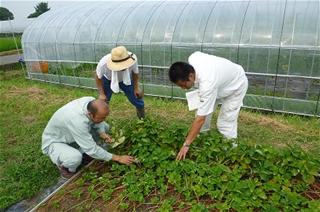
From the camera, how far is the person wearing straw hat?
449 cm

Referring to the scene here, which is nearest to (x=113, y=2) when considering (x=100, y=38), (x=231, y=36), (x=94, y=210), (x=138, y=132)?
(x=100, y=38)

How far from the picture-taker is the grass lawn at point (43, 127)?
167 inches

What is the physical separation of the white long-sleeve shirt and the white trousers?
0.41 feet

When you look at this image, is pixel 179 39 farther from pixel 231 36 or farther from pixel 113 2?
pixel 113 2

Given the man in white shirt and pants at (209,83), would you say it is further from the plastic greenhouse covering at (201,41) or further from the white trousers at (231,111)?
the plastic greenhouse covering at (201,41)

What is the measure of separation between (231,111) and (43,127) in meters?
3.91

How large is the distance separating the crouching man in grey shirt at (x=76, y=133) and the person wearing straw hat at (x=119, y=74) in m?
0.92

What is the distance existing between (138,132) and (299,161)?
6.13 ft

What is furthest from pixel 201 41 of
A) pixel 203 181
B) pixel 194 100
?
A: pixel 203 181

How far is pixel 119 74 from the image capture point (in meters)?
4.91

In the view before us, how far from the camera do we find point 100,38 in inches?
383

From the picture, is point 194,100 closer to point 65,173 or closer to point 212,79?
point 212,79

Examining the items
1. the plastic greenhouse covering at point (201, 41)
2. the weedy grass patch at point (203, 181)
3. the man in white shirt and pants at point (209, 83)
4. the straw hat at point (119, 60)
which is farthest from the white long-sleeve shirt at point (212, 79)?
the plastic greenhouse covering at point (201, 41)

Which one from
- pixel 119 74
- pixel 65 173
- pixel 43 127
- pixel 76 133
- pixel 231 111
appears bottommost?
pixel 43 127
